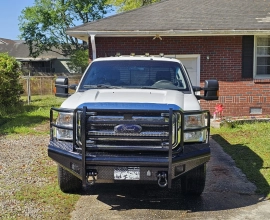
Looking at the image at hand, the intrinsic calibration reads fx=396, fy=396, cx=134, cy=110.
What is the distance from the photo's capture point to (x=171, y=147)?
14.9 feet

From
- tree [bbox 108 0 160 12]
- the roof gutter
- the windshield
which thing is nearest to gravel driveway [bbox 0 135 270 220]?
the windshield

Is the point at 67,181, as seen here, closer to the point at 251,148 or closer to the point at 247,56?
the point at 251,148

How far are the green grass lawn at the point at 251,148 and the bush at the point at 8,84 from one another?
853 cm

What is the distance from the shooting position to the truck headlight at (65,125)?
4906 millimetres

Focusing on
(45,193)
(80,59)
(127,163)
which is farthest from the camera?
(80,59)

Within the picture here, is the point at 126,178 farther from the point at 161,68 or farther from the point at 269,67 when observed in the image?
the point at 269,67

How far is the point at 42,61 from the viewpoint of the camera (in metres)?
47.2

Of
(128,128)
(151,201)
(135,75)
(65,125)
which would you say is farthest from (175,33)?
(128,128)

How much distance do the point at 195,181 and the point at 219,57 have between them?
8274 mm

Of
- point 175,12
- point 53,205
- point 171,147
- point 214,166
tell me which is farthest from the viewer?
point 175,12

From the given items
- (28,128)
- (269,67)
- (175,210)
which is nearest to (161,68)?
(175,210)

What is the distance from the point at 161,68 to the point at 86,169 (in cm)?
245

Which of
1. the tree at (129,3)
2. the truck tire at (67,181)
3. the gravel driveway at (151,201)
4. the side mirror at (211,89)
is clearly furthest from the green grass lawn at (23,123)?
the tree at (129,3)

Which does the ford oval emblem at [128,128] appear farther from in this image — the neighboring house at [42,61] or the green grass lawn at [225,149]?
the neighboring house at [42,61]
